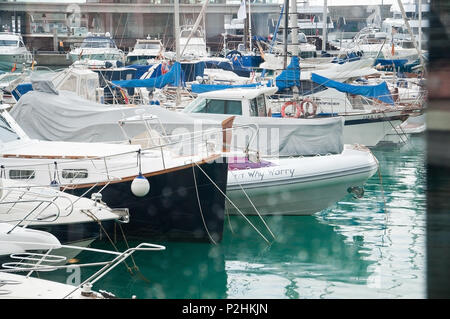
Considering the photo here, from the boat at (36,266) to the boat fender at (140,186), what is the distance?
3.75 feet

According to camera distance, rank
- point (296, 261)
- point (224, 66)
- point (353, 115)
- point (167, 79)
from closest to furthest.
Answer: point (296, 261) → point (167, 79) → point (353, 115) → point (224, 66)

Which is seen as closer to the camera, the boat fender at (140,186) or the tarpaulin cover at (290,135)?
the boat fender at (140,186)

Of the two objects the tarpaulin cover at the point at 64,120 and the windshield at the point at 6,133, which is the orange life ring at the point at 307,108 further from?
the windshield at the point at 6,133

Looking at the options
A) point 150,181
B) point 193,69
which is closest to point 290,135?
point 150,181

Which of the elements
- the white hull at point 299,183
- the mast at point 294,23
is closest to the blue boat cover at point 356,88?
the mast at point 294,23

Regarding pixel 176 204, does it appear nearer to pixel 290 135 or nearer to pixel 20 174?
pixel 20 174

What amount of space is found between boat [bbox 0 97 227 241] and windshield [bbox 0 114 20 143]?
11.6 inches

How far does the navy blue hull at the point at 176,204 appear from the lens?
8805 millimetres

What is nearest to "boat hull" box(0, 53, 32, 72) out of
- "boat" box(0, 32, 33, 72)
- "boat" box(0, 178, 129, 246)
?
"boat" box(0, 32, 33, 72)

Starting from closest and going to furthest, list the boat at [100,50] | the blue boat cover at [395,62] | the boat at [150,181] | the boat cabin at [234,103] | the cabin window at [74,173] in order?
the boat at [150,181] → the cabin window at [74,173] → the boat cabin at [234,103] → the blue boat cover at [395,62] → the boat at [100,50]

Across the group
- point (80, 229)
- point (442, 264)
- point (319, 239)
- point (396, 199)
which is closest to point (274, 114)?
point (396, 199)

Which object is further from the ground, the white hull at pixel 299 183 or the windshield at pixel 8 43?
the windshield at pixel 8 43

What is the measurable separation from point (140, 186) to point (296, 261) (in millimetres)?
2209

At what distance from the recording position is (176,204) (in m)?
8.98
